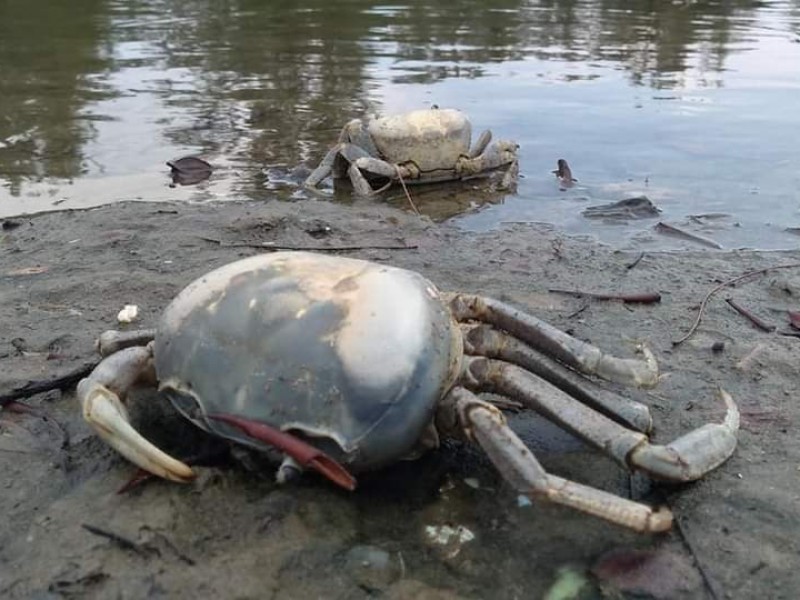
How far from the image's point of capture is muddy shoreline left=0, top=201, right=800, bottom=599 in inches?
103

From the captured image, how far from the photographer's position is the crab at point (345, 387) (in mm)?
2748

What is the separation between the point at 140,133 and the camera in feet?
31.9

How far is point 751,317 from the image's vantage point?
15.2 ft

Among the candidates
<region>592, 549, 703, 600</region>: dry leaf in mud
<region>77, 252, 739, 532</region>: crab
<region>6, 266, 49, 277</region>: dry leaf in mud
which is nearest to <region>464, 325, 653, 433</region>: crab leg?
<region>77, 252, 739, 532</region>: crab

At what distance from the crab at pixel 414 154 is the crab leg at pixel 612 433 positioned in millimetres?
5273

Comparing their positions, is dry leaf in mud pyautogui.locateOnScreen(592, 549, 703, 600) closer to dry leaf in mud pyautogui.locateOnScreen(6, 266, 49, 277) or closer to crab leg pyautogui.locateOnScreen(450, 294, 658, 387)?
crab leg pyautogui.locateOnScreen(450, 294, 658, 387)

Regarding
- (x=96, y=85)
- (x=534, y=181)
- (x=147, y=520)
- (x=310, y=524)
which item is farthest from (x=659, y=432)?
(x=96, y=85)

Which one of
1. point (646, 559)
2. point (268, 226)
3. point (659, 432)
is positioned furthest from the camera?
point (268, 226)

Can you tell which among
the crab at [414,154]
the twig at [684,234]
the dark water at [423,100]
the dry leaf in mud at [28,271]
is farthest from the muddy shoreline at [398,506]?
the crab at [414,154]

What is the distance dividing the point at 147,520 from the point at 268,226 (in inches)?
145

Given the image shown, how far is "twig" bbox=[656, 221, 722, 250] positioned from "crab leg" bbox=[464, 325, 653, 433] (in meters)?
3.32

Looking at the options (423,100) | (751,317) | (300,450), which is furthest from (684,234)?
(423,100)

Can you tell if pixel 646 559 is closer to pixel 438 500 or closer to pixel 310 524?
pixel 438 500

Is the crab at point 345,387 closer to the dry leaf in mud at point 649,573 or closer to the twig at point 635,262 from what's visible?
the dry leaf in mud at point 649,573
